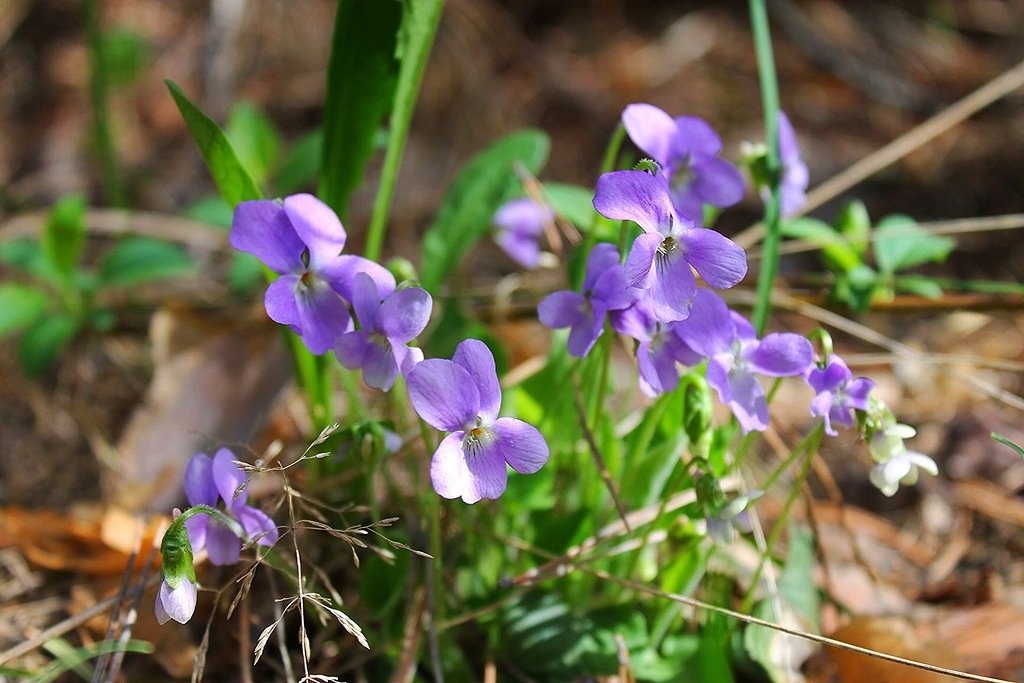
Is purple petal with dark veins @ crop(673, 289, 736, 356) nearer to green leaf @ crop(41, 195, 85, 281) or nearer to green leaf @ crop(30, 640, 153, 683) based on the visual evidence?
green leaf @ crop(30, 640, 153, 683)

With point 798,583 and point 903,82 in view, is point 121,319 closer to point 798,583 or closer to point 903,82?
point 798,583

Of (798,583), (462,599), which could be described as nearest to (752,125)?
(798,583)

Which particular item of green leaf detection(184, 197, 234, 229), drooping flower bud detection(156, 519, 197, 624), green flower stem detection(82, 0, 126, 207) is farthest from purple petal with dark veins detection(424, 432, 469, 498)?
green flower stem detection(82, 0, 126, 207)

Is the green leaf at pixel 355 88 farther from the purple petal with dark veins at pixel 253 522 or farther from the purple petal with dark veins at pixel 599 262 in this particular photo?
the purple petal with dark veins at pixel 253 522

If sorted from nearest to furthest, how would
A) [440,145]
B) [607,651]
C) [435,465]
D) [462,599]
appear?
[435,465] → [607,651] → [462,599] → [440,145]

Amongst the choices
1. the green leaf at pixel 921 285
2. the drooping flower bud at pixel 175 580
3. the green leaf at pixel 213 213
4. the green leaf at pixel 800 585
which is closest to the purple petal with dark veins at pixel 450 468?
the drooping flower bud at pixel 175 580

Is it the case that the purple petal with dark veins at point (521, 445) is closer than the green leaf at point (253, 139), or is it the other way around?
the purple petal with dark veins at point (521, 445)
